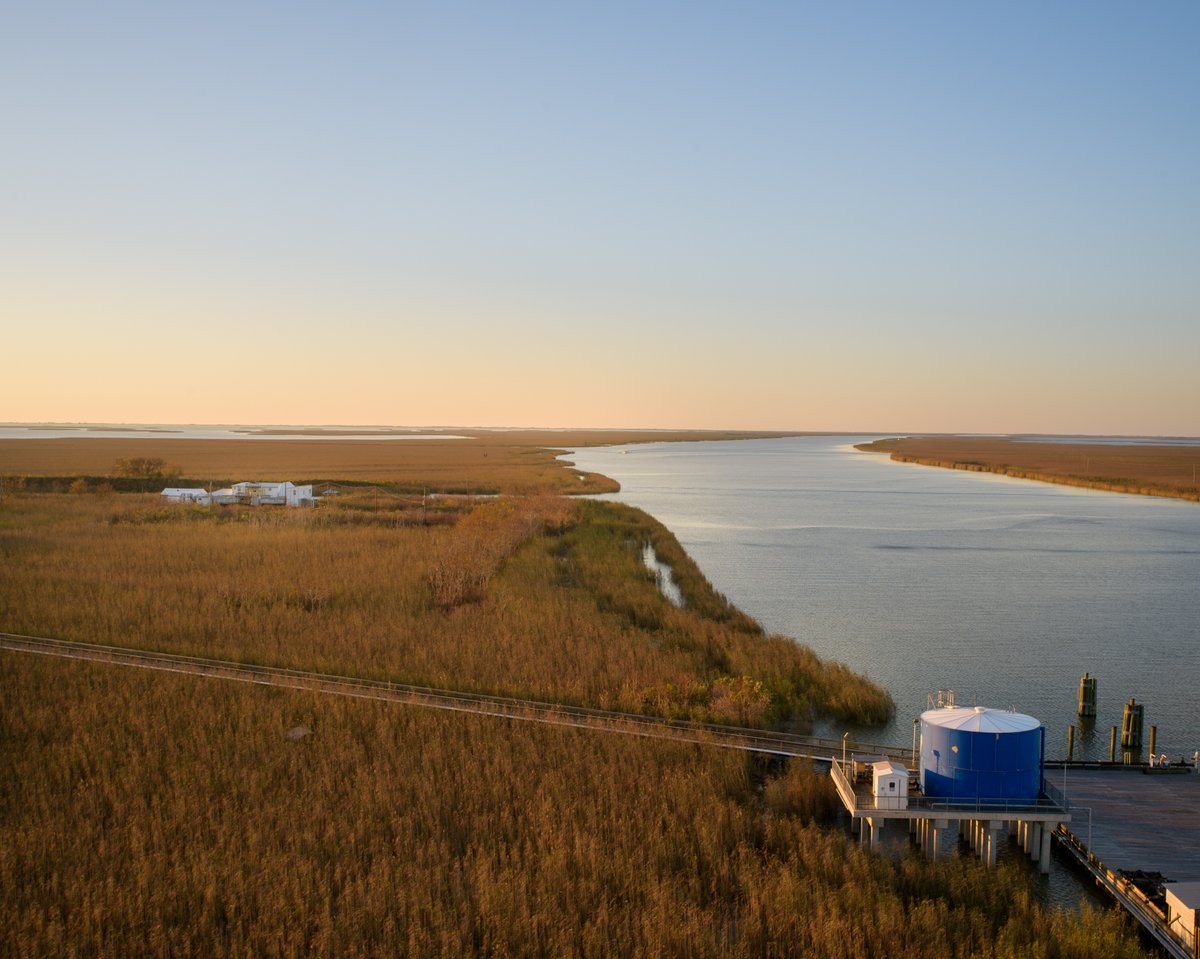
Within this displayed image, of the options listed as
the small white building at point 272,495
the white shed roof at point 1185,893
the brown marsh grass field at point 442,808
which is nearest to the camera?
the white shed roof at point 1185,893

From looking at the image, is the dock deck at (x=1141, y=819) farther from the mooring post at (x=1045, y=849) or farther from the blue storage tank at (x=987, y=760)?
the blue storage tank at (x=987, y=760)

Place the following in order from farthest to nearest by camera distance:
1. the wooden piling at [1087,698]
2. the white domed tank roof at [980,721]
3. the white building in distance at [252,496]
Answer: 1. the white building in distance at [252,496]
2. the wooden piling at [1087,698]
3. the white domed tank roof at [980,721]

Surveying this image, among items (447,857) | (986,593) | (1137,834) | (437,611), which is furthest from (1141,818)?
(986,593)

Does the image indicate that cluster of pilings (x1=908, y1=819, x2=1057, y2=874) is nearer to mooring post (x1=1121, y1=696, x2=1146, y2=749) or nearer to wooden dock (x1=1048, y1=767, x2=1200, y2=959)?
wooden dock (x1=1048, y1=767, x2=1200, y2=959)

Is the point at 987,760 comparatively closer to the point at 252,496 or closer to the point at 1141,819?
the point at 1141,819

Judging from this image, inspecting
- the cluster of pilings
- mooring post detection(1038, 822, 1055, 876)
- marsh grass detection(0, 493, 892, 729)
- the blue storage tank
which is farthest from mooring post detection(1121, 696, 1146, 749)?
mooring post detection(1038, 822, 1055, 876)

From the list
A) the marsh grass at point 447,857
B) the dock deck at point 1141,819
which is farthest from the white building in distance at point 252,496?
the dock deck at point 1141,819
